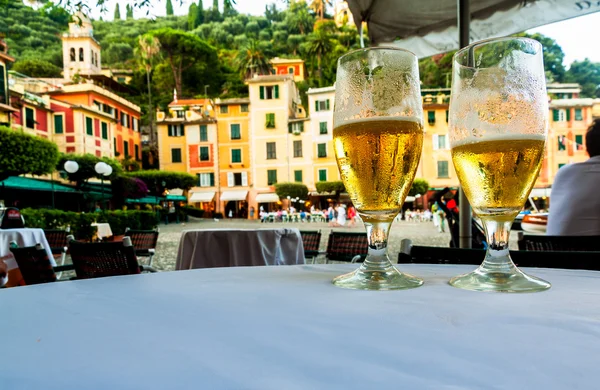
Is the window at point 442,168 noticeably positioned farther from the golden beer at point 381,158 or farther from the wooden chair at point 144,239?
the golden beer at point 381,158

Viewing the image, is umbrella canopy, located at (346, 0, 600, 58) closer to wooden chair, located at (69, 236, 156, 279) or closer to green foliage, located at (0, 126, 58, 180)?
wooden chair, located at (69, 236, 156, 279)

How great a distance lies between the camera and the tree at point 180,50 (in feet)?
129

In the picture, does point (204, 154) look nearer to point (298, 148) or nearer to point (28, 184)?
point (298, 148)

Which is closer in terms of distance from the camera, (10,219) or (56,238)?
(10,219)

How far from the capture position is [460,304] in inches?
13.7

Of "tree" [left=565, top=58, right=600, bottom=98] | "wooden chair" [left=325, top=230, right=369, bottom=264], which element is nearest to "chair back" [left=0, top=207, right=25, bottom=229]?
"wooden chair" [left=325, top=230, right=369, bottom=264]

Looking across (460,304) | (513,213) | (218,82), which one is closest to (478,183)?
(513,213)

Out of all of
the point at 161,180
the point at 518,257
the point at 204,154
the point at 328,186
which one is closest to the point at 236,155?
the point at 204,154

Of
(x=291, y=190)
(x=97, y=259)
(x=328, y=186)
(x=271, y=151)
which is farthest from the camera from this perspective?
(x=271, y=151)

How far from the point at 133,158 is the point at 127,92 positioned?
34.0ft

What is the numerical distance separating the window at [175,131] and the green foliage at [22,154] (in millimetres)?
18335

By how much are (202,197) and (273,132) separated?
22.0 ft

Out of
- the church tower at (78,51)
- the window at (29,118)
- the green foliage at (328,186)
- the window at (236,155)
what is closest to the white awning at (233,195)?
the window at (236,155)

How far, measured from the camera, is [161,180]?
26547 mm
